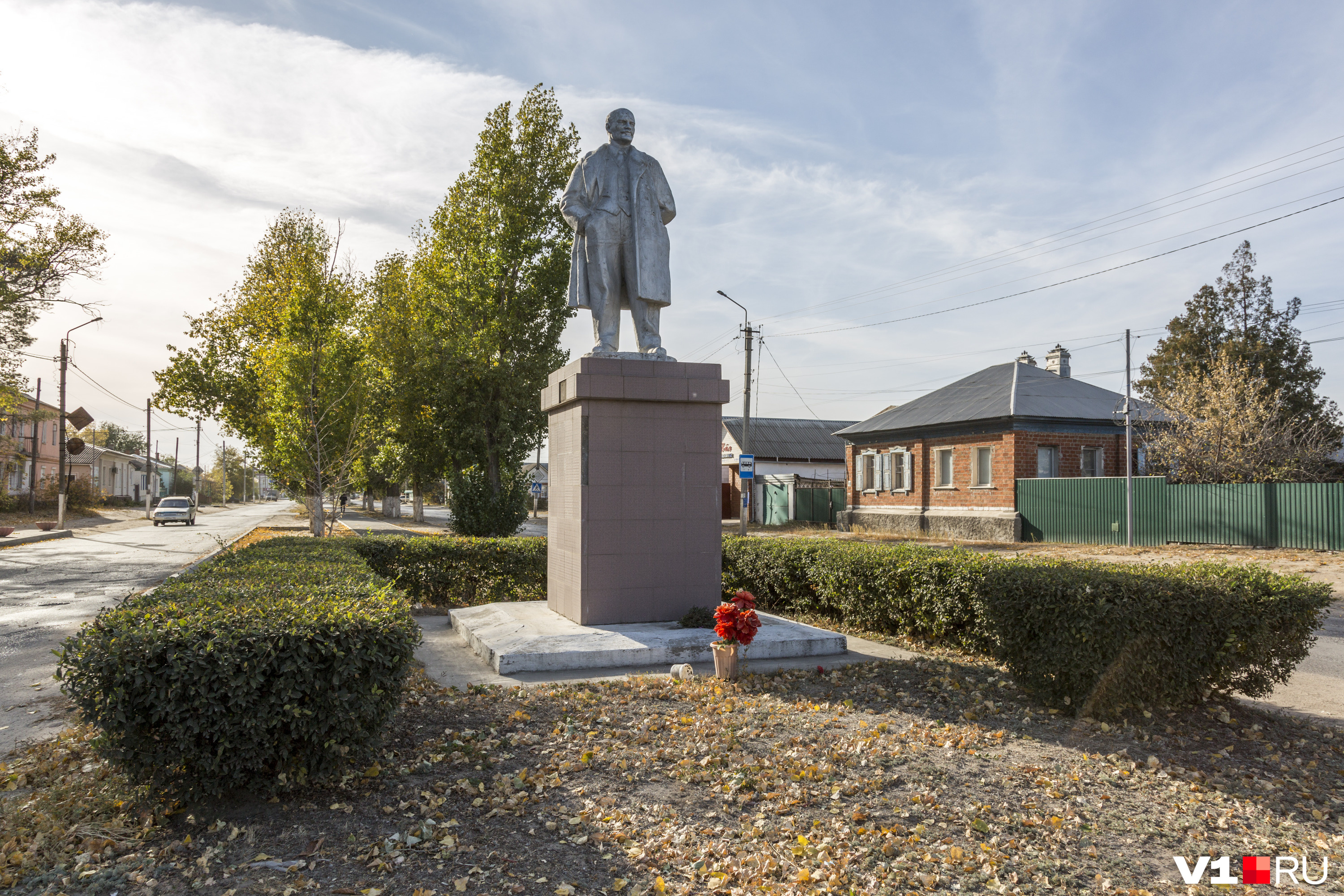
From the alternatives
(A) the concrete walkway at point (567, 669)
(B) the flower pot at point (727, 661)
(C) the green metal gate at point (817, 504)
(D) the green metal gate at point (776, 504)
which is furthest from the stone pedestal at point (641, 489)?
(D) the green metal gate at point (776, 504)

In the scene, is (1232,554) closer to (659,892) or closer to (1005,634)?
(1005,634)

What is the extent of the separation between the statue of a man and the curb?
81.8ft

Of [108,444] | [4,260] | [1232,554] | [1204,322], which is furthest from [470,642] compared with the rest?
[108,444]

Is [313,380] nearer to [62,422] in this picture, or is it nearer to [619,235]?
[619,235]

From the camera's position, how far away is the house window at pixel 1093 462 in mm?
26141

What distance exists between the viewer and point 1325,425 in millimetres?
31266

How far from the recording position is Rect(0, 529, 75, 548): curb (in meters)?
25.7

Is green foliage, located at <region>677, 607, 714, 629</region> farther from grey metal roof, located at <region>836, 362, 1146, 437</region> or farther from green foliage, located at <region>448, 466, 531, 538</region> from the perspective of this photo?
grey metal roof, located at <region>836, 362, 1146, 437</region>

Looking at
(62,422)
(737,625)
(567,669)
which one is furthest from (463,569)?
(62,422)

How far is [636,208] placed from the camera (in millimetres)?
8453

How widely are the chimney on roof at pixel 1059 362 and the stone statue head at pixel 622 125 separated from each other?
92.9ft

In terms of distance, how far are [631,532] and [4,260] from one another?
26.3 m

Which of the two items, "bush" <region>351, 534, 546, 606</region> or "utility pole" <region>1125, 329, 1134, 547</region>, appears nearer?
"bush" <region>351, 534, 546, 606</region>

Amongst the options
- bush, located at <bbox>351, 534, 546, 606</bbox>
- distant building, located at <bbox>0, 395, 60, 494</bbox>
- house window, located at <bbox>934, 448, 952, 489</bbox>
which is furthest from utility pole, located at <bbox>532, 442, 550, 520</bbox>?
distant building, located at <bbox>0, 395, 60, 494</bbox>
